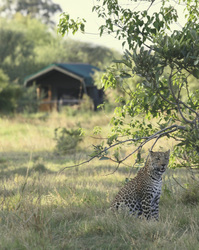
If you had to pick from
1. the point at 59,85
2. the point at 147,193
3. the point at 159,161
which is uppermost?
the point at 159,161

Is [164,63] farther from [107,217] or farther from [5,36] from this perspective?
[5,36]

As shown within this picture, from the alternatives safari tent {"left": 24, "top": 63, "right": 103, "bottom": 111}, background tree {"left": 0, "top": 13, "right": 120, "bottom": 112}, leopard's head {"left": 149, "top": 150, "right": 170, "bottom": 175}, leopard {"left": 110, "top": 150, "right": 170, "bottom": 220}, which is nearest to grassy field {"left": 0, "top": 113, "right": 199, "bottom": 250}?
leopard {"left": 110, "top": 150, "right": 170, "bottom": 220}

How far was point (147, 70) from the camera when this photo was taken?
6.18m

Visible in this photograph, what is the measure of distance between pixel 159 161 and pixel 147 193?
1.88 feet

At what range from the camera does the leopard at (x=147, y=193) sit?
673 centimetres

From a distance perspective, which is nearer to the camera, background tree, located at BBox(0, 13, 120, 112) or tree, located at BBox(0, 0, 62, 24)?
background tree, located at BBox(0, 13, 120, 112)

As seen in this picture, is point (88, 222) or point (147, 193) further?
point (147, 193)

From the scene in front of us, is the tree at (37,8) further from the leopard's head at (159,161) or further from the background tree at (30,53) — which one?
the leopard's head at (159,161)

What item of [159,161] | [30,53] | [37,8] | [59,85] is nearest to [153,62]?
[159,161]

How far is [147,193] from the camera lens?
6.74 metres

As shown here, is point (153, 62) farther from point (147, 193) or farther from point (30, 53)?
point (30, 53)

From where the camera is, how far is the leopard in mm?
6727

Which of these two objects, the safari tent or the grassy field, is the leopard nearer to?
the grassy field

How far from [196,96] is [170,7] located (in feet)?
5.91
